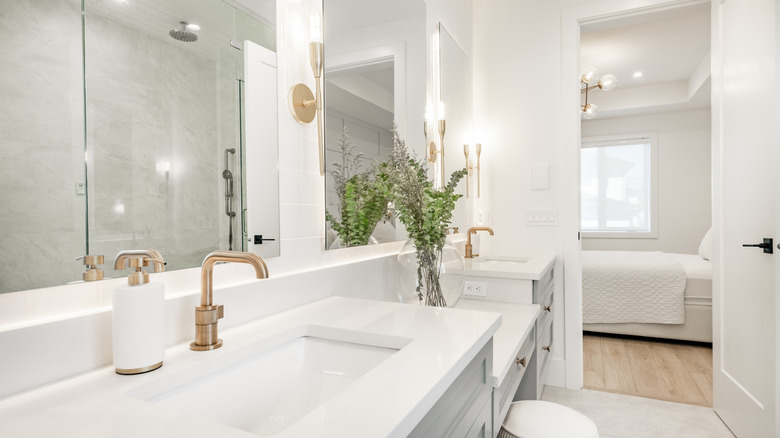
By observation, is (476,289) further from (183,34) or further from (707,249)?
(707,249)

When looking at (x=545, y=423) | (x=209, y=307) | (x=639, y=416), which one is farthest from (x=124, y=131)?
(x=639, y=416)

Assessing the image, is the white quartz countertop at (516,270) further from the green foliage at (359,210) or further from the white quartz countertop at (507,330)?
the green foliage at (359,210)

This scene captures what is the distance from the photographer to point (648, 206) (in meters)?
5.81

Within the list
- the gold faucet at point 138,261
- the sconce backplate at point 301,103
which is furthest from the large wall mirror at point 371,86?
the gold faucet at point 138,261

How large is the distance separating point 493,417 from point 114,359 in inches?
34.3

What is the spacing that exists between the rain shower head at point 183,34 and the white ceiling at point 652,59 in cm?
262

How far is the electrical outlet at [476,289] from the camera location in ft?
6.33

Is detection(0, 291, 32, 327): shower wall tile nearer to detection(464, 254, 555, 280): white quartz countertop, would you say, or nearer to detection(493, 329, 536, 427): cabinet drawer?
detection(493, 329, 536, 427): cabinet drawer

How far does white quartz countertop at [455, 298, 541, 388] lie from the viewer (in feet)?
3.51

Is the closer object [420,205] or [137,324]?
[137,324]

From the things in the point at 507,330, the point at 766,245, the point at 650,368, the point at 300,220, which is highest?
the point at 300,220

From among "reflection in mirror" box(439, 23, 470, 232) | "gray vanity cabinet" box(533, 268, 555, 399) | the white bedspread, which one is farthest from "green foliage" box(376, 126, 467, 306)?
the white bedspread

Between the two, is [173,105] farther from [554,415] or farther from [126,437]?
[554,415]

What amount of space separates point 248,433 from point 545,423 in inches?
44.6
